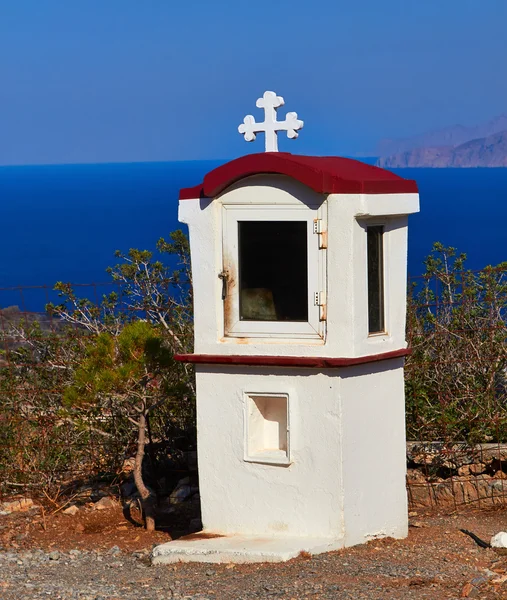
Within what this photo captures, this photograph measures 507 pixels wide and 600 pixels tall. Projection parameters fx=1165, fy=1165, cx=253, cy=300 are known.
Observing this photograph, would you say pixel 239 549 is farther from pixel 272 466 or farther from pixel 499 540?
pixel 499 540

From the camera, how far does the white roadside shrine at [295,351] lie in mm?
7410

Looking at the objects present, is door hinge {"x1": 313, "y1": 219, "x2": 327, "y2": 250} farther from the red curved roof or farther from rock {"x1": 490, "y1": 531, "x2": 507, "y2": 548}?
rock {"x1": 490, "y1": 531, "x2": 507, "y2": 548}

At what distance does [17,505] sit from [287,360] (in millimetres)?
3417

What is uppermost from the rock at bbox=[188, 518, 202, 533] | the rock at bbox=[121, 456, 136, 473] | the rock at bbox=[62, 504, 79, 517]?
the rock at bbox=[121, 456, 136, 473]

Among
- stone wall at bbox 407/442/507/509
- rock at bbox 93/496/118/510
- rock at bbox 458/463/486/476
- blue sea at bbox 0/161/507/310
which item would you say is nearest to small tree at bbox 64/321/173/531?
rock at bbox 93/496/118/510

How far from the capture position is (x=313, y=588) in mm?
6590

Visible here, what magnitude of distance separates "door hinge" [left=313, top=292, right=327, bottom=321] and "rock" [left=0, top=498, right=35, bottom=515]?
358 cm

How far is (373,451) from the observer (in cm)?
775

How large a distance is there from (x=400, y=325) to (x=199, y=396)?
1.45 metres

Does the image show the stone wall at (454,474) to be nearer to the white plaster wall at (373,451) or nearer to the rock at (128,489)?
the white plaster wall at (373,451)

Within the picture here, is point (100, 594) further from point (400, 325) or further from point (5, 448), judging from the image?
point (5, 448)

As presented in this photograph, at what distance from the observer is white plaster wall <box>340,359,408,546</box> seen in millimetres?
7508

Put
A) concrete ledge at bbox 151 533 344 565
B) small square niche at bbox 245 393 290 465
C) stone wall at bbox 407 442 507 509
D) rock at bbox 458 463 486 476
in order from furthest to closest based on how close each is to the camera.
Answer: rock at bbox 458 463 486 476
stone wall at bbox 407 442 507 509
small square niche at bbox 245 393 290 465
concrete ledge at bbox 151 533 344 565

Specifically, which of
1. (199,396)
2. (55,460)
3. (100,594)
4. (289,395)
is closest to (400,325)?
(289,395)
